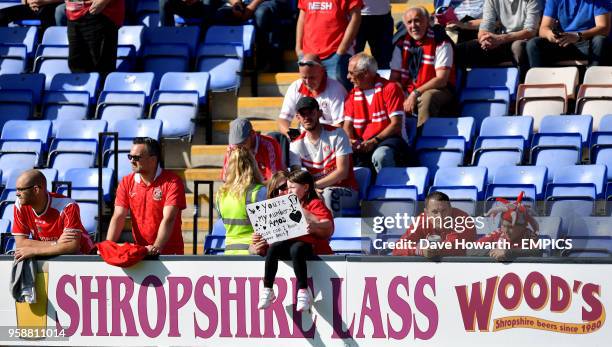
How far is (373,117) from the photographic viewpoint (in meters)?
13.4

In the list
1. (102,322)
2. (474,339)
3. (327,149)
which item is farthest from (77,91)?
(474,339)

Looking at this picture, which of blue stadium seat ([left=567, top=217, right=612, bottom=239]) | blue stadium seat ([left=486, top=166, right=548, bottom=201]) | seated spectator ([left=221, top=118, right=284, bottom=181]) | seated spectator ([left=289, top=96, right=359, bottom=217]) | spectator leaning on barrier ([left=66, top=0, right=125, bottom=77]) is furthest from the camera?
spectator leaning on barrier ([left=66, top=0, right=125, bottom=77])

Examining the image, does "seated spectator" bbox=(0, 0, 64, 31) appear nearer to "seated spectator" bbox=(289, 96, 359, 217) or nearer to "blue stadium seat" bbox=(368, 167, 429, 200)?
"seated spectator" bbox=(289, 96, 359, 217)

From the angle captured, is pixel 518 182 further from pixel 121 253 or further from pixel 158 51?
pixel 158 51

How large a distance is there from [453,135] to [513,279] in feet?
11.4

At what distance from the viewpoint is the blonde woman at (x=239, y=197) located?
443 inches

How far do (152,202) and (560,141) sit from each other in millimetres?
3972

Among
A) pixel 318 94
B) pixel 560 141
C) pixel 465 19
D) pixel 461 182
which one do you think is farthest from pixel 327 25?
pixel 560 141

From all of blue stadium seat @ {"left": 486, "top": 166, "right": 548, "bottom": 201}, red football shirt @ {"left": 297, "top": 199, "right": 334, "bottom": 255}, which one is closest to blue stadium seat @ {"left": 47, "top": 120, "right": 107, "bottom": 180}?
red football shirt @ {"left": 297, "top": 199, "right": 334, "bottom": 255}

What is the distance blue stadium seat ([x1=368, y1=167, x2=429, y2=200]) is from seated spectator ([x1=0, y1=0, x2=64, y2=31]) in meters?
5.84

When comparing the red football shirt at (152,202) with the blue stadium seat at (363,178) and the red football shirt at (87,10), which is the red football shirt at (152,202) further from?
the red football shirt at (87,10)

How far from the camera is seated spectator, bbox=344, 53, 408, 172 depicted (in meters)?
13.2

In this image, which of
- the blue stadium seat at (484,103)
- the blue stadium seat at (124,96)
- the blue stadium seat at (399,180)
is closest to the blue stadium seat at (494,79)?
the blue stadium seat at (484,103)

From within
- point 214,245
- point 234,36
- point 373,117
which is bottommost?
point 214,245
